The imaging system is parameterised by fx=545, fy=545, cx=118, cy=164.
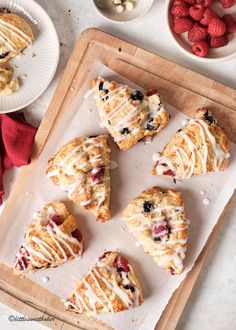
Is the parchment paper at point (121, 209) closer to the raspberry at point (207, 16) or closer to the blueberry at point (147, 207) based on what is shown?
the blueberry at point (147, 207)

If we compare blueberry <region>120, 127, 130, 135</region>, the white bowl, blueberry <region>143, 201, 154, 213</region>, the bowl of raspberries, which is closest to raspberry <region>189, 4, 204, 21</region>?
the bowl of raspberries

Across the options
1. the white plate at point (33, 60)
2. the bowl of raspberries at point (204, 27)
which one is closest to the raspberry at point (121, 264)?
the white plate at point (33, 60)

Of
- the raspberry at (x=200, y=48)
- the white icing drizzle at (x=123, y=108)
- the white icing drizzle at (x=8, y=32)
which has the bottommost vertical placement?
the white icing drizzle at (x=123, y=108)

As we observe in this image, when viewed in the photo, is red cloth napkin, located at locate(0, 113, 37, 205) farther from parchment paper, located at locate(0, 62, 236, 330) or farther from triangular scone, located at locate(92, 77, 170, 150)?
triangular scone, located at locate(92, 77, 170, 150)

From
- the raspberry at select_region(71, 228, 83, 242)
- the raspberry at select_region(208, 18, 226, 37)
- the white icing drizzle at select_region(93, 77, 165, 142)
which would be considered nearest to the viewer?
the raspberry at select_region(208, 18, 226, 37)

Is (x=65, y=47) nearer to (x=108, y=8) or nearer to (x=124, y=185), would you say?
(x=108, y=8)

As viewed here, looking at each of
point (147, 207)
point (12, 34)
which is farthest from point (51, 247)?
point (12, 34)

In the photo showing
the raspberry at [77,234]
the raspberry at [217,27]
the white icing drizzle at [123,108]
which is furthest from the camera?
the raspberry at [77,234]

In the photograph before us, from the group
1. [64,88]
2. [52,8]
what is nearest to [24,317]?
[64,88]
